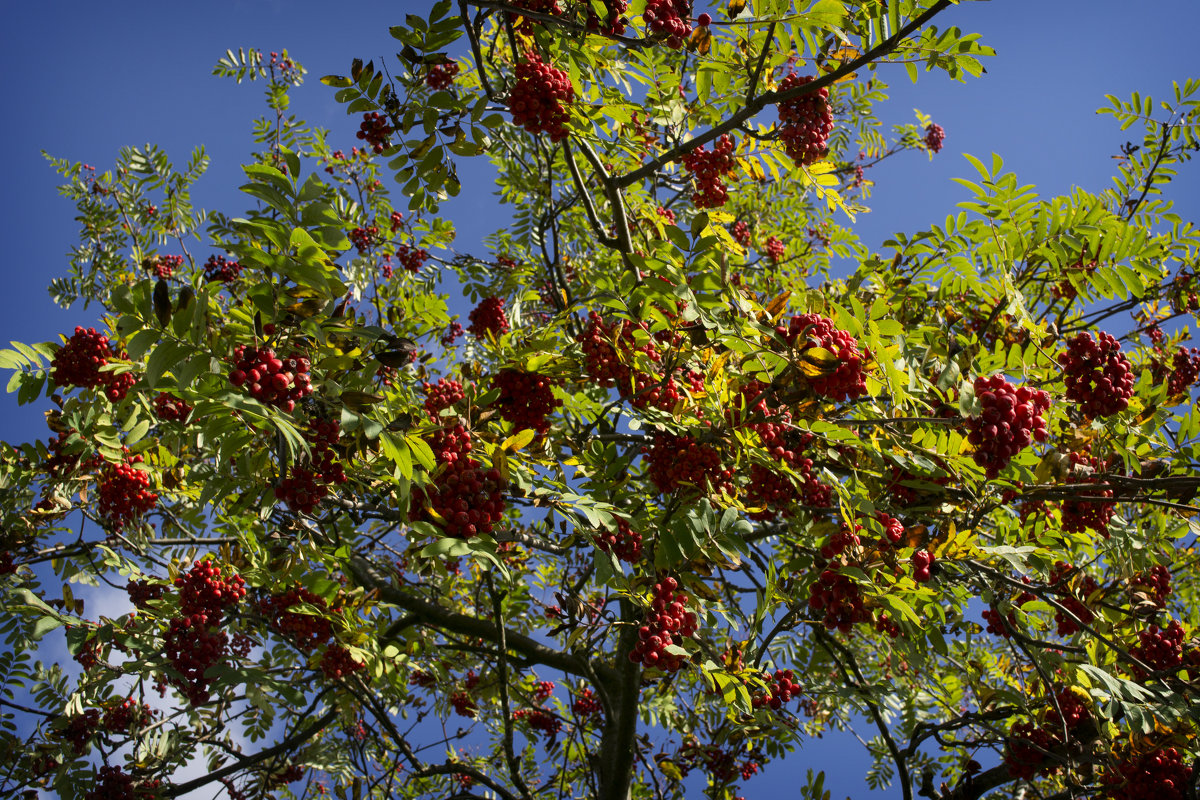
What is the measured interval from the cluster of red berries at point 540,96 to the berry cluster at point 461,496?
5.04ft

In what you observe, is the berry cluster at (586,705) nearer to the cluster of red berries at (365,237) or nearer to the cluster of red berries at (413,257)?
the cluster of red berries at (413,257)

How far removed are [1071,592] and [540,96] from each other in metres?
3.49

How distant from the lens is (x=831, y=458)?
270cm

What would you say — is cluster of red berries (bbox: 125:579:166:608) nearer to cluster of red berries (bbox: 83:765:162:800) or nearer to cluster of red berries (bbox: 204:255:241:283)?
cluster of red berries (bbox: 83:765:162:800)

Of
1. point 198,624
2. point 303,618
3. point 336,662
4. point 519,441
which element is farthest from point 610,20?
point 198,624

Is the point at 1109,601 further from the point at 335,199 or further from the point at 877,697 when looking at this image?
the point at 335,199

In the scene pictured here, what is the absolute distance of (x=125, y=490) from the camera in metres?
3.57

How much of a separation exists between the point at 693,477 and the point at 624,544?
51cm

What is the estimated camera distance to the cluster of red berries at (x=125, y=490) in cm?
354

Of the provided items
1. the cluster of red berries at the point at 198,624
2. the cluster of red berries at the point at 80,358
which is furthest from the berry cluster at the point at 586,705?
the cluster of red berries at the point at 80,358

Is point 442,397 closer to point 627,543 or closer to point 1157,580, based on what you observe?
point 627,543

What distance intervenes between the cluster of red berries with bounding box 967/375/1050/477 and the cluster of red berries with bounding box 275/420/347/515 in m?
2.23

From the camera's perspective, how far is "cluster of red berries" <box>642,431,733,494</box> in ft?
8.42

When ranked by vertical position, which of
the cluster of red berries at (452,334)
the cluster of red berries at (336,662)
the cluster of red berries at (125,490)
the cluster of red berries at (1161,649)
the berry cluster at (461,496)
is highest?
the cluster of red berries at (452,334)
